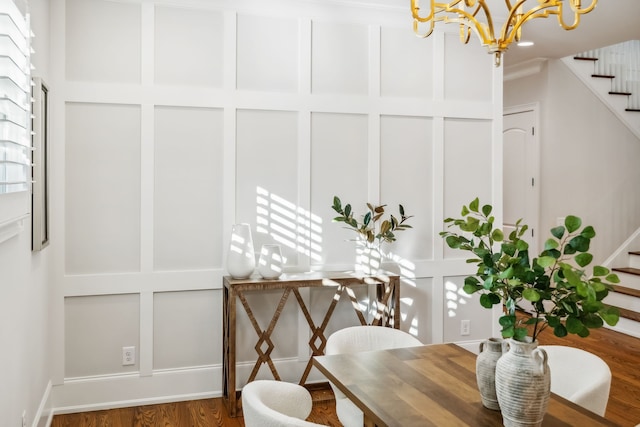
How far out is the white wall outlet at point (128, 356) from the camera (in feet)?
11.2

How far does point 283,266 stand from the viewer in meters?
3.74

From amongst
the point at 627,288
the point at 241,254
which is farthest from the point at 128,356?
the point at 627,288

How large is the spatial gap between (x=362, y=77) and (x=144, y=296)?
2.11m

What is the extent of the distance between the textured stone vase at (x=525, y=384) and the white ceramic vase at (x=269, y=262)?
6.81 ft

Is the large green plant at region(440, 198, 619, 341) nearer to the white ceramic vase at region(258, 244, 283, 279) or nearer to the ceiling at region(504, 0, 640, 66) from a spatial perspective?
the white ceramic vase at region(258, 244, 283, 279)

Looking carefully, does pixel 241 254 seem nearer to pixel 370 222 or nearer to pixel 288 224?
pixel 288 224

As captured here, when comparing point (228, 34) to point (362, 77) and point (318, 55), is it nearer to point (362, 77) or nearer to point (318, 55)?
point (318, 55)

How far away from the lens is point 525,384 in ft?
4.78

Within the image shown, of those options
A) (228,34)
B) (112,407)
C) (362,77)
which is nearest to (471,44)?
(362,77)

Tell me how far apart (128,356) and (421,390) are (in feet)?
7.40

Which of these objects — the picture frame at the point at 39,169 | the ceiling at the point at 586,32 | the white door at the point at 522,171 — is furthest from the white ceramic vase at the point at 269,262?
the white door at the point at 522,171

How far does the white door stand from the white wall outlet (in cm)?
399

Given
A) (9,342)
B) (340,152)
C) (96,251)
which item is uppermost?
(340,152)

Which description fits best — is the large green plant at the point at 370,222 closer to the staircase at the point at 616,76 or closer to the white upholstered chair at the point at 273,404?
the white upholstered chair at the point at 273,404
